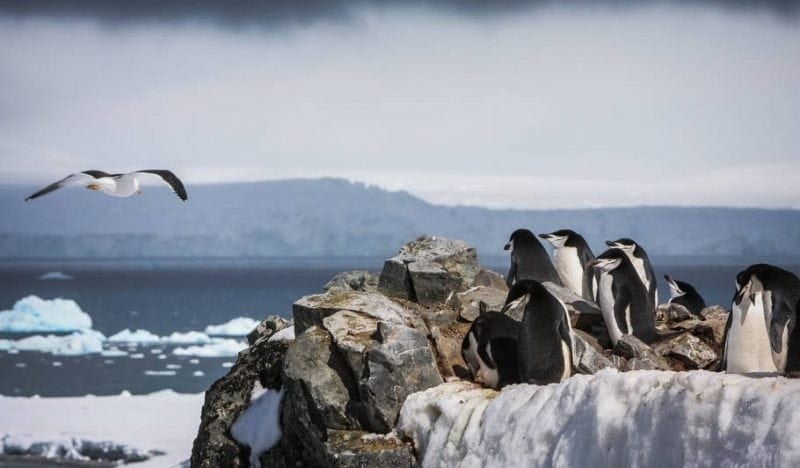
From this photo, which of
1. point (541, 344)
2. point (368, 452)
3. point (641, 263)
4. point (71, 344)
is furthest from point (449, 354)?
point (71, 344)

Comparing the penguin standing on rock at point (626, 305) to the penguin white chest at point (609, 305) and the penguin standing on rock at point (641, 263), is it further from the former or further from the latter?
the penguin standing on rock at point (641, 263)

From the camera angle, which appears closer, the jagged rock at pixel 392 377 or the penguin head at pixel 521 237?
the jagged rock at pixel 392 377

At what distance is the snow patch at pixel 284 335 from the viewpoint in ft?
37.4

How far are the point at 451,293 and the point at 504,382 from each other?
2117 mm

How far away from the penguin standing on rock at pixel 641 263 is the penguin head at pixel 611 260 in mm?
444

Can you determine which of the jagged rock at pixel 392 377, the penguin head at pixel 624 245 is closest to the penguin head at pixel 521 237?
the penguin head at pixel 624 245

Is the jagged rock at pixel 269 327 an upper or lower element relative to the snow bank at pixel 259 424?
upper

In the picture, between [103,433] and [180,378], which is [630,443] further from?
[180,378]

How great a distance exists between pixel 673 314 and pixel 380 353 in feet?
13.2

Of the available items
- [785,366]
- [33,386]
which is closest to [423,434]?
[785,366]

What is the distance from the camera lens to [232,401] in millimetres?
11414

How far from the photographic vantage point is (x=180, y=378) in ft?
179

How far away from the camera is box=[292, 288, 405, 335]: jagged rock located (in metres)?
10.7

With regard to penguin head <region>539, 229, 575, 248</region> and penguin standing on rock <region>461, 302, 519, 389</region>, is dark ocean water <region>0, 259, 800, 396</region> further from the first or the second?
penguin standing on rock <region>461, 302, 519, 389</region>
